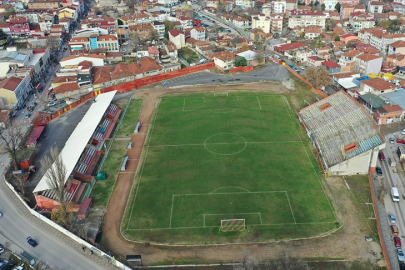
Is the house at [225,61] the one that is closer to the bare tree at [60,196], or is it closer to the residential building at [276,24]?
the residential building at [276,24]

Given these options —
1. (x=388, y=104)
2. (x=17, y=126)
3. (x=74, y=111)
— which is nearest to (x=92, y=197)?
(x=17, y=126)

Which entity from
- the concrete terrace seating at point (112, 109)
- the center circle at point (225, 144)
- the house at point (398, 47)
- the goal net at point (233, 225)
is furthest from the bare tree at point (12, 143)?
the house at point (398, 47)

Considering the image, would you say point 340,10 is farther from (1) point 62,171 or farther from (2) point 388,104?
(1) point 62,171

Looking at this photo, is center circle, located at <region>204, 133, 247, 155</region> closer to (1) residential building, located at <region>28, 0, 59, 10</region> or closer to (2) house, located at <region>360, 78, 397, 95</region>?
(2) house, located at <region>360, 78, 397, 95</region>

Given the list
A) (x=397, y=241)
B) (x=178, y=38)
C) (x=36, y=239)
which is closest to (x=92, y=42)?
(x=178, y=38)

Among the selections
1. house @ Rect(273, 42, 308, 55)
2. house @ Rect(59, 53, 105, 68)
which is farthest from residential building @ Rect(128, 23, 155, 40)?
house @ Rect(273, 42, 308, 55)
